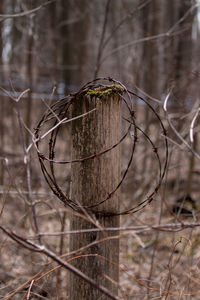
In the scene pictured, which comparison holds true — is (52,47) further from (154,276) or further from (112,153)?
(112,153)

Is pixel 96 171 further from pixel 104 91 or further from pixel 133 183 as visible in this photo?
pixel 133 183

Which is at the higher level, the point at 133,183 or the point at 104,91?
the point at 104,91

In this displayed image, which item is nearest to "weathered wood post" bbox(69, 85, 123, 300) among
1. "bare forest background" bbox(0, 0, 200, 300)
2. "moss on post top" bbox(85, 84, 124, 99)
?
"moss on post top" bbox(85, 84, 124, 99)

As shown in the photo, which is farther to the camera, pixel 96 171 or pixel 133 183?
pixel 133 183

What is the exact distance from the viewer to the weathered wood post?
1.75 meters

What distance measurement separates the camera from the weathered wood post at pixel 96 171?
5.75ft

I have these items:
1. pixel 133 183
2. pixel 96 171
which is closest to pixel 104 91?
pixel 96 171

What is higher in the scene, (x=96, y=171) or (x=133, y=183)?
(x=96, y=171)

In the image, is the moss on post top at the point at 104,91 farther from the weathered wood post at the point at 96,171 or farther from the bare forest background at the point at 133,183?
the bare forest background at the point at 133,183

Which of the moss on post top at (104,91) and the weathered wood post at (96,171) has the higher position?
the moss on post top at (104,91)

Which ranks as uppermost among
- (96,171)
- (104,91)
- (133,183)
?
(104,91)

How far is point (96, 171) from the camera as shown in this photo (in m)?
1.77

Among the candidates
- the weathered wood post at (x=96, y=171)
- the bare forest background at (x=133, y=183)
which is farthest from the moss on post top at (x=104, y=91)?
the bare forest background at (x=133, y=183)

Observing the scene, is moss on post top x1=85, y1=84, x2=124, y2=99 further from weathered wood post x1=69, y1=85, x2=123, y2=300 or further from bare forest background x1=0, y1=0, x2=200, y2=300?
bare forest background x1=0, y1=0, x2=200, y2=300
